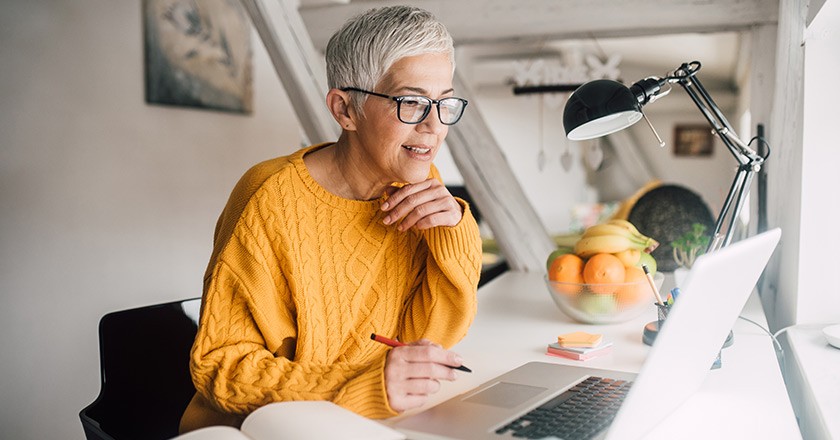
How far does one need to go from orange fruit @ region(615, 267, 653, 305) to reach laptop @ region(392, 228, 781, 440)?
0.43 meters

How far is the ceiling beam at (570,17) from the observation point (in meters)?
2.02

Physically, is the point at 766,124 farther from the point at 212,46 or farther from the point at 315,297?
the point at 212,46

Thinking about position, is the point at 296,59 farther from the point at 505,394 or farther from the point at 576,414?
the point at 576,414

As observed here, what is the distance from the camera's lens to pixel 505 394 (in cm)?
108

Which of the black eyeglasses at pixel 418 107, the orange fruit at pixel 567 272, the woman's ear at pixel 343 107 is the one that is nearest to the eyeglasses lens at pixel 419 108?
the black eyeglasses at pixel 418 107

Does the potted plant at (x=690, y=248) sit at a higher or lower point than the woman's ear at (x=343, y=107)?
lower

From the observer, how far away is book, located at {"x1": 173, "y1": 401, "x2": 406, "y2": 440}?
837 millimetres

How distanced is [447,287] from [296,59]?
4.25 feet

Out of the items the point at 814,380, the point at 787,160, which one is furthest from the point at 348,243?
the point at 787,160

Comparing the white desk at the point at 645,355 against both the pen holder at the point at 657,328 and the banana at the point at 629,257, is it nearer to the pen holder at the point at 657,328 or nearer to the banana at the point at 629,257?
the pen holder at the point at 657,328

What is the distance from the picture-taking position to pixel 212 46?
292 centimetres

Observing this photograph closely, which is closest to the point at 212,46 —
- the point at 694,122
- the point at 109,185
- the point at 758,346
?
the point at 109,185

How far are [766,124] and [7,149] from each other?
89.8 inches

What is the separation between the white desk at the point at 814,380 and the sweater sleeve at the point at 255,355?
0.65 m
